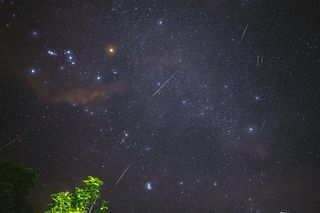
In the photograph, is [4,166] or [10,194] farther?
[4,166]

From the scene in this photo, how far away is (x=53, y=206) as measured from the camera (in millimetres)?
14711

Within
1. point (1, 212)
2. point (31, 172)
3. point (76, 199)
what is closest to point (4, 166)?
point (31, 172)

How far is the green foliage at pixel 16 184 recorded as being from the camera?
13869mm

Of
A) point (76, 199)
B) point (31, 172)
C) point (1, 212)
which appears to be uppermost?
point (31, 172)

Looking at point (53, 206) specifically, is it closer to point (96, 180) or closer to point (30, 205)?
point (30, 205)

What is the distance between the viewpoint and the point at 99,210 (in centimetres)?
1495

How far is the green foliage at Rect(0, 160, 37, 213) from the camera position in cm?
1387

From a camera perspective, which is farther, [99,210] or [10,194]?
[99,210]

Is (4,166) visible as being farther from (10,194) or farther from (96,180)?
(96,180)

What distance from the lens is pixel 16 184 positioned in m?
14.7

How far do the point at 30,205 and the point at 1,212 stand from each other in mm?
1432

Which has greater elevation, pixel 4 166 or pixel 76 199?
pixel 4 166

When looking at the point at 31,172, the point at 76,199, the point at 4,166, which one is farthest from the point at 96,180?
the point at 4,166

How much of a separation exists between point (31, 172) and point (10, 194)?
4.97ft
